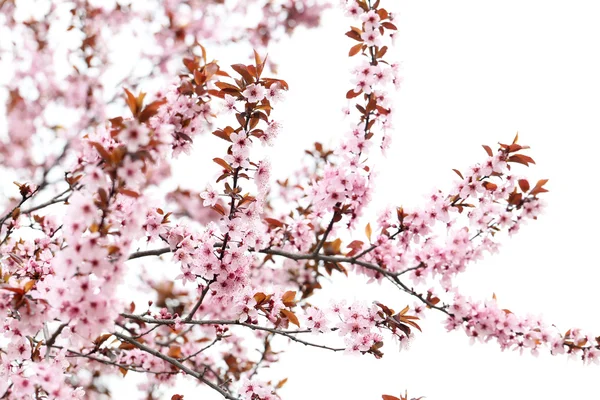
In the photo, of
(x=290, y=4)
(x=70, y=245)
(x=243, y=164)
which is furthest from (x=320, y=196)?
(x=290, y=4)

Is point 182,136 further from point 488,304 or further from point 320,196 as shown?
point 488,304

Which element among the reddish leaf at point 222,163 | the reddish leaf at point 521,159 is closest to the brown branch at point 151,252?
the reddish leaf at point 222,163

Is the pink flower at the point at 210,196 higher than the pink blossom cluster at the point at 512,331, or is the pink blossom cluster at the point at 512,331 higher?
the pink flower at the point at 210,196

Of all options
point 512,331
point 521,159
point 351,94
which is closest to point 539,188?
point 521,159

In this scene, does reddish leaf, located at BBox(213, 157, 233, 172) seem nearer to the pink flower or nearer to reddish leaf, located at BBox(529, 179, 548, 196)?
the pink flower

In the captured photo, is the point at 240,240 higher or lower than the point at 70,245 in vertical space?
higher

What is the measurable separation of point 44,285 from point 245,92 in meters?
1.29

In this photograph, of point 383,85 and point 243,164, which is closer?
point 243,164

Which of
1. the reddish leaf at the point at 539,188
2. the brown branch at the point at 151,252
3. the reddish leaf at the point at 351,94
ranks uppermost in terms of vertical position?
the reddish leaf at the point at 351,94

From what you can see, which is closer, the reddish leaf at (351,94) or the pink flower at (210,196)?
the pink flower at (210,196)

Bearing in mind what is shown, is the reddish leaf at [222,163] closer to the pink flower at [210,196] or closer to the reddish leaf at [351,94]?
the pink flower at [210,196]

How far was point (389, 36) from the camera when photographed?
2.91 m

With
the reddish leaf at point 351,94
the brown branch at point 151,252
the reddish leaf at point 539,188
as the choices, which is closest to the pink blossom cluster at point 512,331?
the reddish leaf at point 539,188

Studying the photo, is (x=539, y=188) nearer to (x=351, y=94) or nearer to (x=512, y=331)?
(x=512, y=331)
